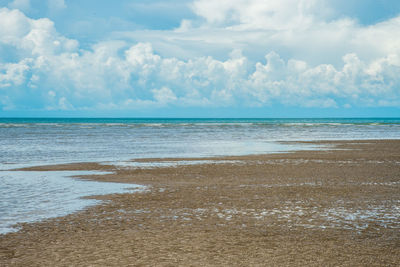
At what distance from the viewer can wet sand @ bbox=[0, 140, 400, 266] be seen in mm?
8031

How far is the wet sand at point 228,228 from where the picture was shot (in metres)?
8.03

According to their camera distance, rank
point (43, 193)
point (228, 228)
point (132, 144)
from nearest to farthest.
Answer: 1. point (228, 228)
2. point (43, 193)
3. point (132, 144)

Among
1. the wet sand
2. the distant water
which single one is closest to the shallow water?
the wet sand

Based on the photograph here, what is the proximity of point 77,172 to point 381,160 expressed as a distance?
18530 mm

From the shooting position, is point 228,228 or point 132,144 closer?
point 228,228

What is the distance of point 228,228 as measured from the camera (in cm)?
1015

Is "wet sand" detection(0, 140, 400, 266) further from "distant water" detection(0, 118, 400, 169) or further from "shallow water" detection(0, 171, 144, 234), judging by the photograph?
"distant water" detection(0, 118, 400, 169)

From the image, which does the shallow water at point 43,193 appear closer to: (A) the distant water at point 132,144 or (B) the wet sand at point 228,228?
(B) the wet sand at point 228,228

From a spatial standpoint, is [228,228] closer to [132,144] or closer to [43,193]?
[43,193]

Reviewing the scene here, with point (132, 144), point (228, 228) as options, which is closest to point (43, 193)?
point (228, 228)

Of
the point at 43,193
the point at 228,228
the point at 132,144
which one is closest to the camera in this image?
the point at 228,228

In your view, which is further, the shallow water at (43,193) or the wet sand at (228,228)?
the shallow water at (43,193)

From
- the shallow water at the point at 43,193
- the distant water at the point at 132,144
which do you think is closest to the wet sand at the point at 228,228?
the shallow water at the point at 43,193

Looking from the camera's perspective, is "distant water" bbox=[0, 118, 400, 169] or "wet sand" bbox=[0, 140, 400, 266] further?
"distant water" bbox=[0, 118, 400, 169]
